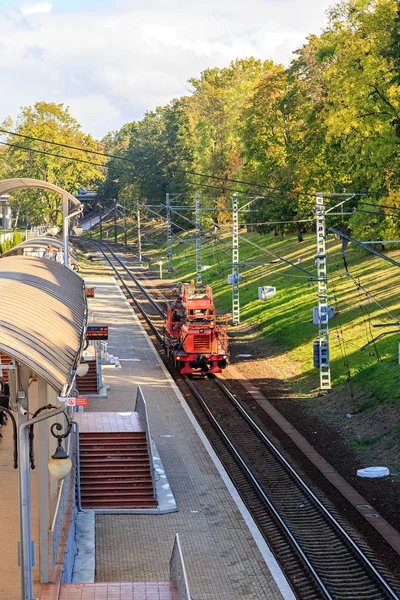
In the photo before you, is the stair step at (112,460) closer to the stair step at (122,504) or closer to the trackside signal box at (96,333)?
the stair step at (122,504)

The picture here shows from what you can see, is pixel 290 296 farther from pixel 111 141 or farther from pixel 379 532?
pixel 111 141

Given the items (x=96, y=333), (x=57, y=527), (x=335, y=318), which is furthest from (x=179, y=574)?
(x=335, y=318)

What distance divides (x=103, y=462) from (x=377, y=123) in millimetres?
17523

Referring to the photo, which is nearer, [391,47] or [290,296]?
[391,47]

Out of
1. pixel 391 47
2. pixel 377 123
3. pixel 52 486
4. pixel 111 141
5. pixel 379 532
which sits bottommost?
pixel 379 532

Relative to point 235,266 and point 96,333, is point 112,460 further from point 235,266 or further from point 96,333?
point 235,266

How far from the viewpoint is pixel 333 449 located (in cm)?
2689

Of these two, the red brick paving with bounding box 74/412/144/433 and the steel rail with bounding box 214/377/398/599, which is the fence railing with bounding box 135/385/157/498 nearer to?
the red brick paving with bounding box 74/412/144/433

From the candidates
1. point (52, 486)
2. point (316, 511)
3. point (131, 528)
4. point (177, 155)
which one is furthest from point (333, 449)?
point (177, 155)

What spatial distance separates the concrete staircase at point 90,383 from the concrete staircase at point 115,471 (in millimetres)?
9012

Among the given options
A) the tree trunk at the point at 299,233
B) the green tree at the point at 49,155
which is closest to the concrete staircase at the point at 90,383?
the tree trunk at the point at 299,233

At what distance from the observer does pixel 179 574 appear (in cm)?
1423

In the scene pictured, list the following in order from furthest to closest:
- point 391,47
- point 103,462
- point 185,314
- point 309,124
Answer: point 309,124
point 185,314
point 391,47
point 103,462

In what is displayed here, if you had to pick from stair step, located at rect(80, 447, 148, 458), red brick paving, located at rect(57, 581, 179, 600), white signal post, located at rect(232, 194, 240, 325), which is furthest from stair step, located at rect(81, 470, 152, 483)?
white signal post, located at rect(232, 194, 240, 325)
